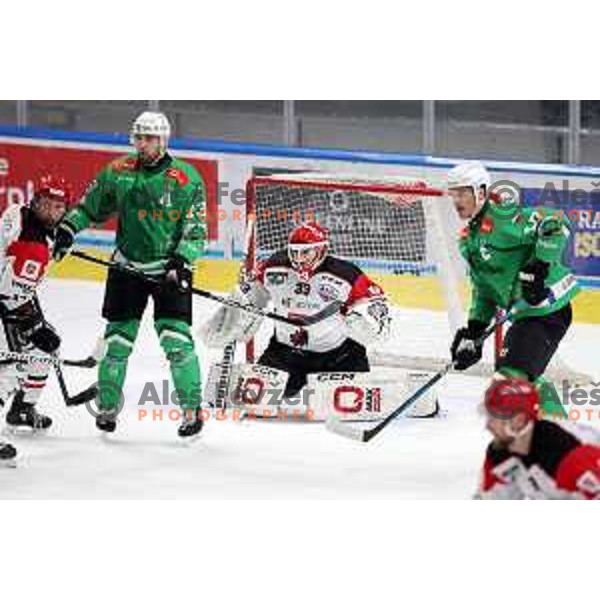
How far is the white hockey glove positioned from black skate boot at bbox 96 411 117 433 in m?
0.65

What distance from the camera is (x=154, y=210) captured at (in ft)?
16.0

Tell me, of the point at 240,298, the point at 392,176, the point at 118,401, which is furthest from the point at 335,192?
the point at 118,401

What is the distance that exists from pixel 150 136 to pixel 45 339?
561 millimetres

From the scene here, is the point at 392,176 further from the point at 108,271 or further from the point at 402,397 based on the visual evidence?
the point at 108,271

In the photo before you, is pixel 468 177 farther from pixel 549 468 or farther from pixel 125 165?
pixel 549 468

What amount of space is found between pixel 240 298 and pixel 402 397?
1.62 ft

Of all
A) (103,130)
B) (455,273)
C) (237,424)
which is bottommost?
(237,424)

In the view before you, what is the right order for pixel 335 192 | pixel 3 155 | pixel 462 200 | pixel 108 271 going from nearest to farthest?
pixel 462 200 → pixel 108 271 → pixel 335 192 → pixel 3 155

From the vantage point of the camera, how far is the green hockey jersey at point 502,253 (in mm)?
4598

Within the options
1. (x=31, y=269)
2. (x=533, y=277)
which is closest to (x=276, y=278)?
(x=31, y=269)

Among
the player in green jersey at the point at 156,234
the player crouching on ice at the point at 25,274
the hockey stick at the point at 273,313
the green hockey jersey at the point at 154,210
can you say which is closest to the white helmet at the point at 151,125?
the player in green jersey at the point at 156,234

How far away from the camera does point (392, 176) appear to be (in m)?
5.82

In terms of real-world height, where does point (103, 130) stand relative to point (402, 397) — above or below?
above

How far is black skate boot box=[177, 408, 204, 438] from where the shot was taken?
500 centimetres
